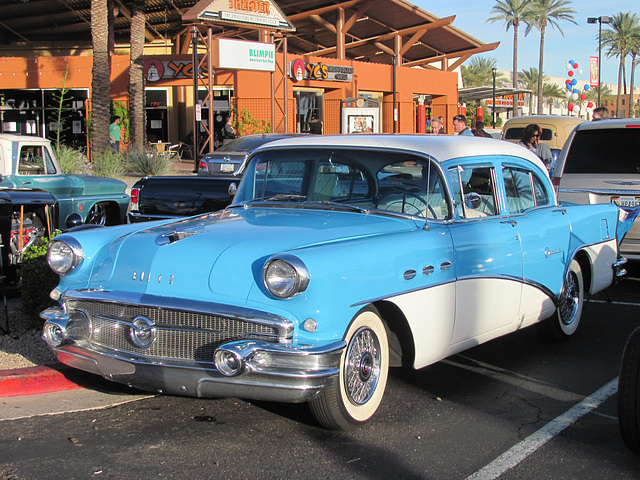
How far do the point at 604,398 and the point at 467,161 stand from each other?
189 centimetres

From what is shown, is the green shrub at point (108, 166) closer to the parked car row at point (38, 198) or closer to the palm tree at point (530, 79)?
the parked car row at point (38, 198)

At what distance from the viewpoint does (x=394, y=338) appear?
4.48 meters

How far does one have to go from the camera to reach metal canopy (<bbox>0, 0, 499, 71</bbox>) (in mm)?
34875

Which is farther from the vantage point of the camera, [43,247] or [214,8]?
[214,8]

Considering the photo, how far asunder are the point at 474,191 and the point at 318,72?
27.8 metres

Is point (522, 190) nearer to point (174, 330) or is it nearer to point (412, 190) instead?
point (412, 190)

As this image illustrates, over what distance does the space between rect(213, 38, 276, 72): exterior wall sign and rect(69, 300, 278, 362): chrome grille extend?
70.6 feet

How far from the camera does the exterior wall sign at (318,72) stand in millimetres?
Result: 30484

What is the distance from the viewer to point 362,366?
4.18 meters

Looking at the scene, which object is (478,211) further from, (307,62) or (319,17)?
(319,17)

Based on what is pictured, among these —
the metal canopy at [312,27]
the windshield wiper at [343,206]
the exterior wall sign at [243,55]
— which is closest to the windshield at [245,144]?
the exterior wall sign at [243,55]

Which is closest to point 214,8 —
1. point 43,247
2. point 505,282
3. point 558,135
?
point 558,135

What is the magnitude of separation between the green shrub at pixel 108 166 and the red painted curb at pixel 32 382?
1420 centimetres

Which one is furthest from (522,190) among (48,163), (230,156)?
(230,156)
